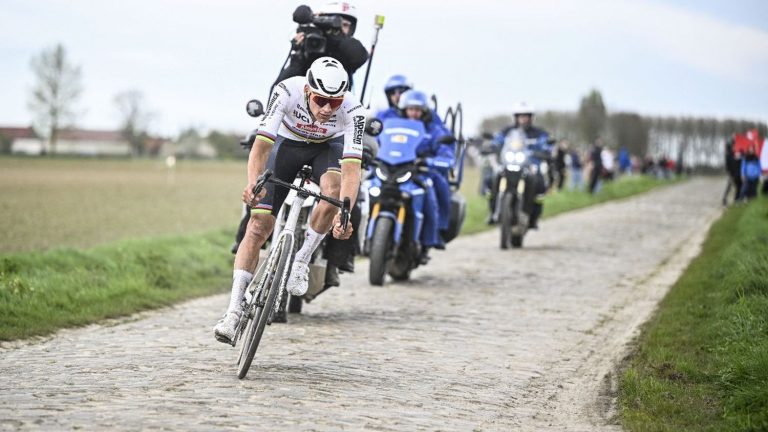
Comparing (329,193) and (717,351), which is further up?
(329,193)

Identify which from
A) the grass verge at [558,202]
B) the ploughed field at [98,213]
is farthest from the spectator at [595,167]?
the ploughed field at [98,213]

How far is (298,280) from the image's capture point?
8852 millimetres

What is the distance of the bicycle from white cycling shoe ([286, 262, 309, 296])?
13 cm

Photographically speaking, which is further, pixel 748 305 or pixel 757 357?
pixel 748 305

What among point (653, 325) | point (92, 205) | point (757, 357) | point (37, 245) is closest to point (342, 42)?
point (653, 325)

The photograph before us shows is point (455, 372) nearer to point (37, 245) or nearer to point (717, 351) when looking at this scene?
point (717, 351)

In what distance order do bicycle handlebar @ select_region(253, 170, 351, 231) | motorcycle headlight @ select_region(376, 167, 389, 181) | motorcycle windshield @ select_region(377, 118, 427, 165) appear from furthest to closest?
motorcycle windshield @ select_region(377, 118, 427, 165) < motorcycle headlight @ select_region(376, 167, 389, 181) < bicycle handlebar @ select_region(253, 170, 351, 231)

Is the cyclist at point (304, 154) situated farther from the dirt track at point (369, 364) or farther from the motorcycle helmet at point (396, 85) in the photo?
the motorcycle helmet at point (396, 85)

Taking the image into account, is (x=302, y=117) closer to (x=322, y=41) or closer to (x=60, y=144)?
(x=322, y=41)

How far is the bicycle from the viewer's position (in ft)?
26.5

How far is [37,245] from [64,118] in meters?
115

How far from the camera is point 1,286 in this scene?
1194 centimetres

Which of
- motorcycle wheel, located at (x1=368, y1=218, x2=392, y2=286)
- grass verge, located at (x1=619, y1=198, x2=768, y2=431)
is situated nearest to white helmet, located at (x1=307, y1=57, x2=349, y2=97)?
grass verge, located at (x1=619, y1=198, x2=768, y2=431)

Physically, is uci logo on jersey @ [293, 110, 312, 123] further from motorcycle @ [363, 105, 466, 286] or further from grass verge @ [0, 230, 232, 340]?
motorcycle @ [363, 105, 466, 286]
